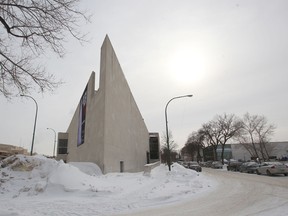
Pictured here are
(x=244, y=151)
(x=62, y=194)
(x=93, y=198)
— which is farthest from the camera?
(x=244, y=151)

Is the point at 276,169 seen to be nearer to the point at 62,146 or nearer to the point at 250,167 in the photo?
the point at 250,167

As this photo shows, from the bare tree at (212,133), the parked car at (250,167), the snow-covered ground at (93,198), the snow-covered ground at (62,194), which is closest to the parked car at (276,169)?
the parked car at (250,167)

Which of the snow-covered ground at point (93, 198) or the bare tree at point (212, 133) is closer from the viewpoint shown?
the snow-covered ground at point (93, 198)

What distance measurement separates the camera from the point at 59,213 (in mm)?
7211

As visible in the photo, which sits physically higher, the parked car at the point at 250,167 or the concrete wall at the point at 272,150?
the concrete wall at the point at 272,150

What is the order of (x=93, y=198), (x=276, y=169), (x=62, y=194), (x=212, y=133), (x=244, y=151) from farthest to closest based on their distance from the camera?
1. (x=244, y=151)
2. (x=212, y=133)
3. (x=276, y=169)
4. (x=62, y=194)
5. (x=93, y=198)

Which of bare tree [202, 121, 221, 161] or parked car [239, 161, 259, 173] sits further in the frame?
bare tree [202, 121, 221, 161]

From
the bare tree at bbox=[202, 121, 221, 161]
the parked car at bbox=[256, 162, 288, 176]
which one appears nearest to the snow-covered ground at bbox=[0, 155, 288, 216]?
the parked car at bbox=[256, 162, 288, 176]

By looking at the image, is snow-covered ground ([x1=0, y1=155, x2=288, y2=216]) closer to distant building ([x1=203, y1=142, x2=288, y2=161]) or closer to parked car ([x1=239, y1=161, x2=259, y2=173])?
parked car ([x1=239, y1=161, x2=259, y2=173])

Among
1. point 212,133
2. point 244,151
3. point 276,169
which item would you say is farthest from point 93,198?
point 244,151

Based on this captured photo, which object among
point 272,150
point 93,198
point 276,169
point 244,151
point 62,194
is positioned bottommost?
point 93,198

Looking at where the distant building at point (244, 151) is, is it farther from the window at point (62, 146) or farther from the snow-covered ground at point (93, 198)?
the snow-covered ground at point (93, 198)

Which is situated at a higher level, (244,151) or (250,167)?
(244,151)

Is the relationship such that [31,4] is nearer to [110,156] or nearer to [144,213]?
[144,213]
